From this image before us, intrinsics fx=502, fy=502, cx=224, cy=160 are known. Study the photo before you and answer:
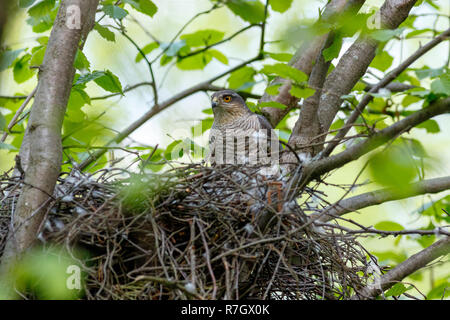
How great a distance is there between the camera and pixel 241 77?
5.54 m

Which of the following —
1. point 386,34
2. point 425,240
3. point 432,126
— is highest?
point 432,126

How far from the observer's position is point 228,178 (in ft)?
8.98

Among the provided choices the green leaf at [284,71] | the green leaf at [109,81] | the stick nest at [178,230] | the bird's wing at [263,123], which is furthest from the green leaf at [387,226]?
the green leaf at [109,81]

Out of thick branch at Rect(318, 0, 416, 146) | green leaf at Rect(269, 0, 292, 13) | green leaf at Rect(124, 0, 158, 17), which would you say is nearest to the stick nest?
thick branch at Rect(318, 0, 416, 146)

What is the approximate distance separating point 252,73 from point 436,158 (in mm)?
3428

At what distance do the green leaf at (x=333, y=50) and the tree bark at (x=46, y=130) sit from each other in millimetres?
1470

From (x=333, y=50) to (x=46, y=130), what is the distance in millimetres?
1755

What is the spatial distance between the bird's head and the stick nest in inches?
76.7

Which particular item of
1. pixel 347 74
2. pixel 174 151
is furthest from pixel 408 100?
pixel 174 151

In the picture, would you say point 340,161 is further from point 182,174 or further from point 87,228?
point 87,228

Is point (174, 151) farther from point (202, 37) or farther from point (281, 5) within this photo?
point (202, 37)

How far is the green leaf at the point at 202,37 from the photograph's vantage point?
5539 mm
